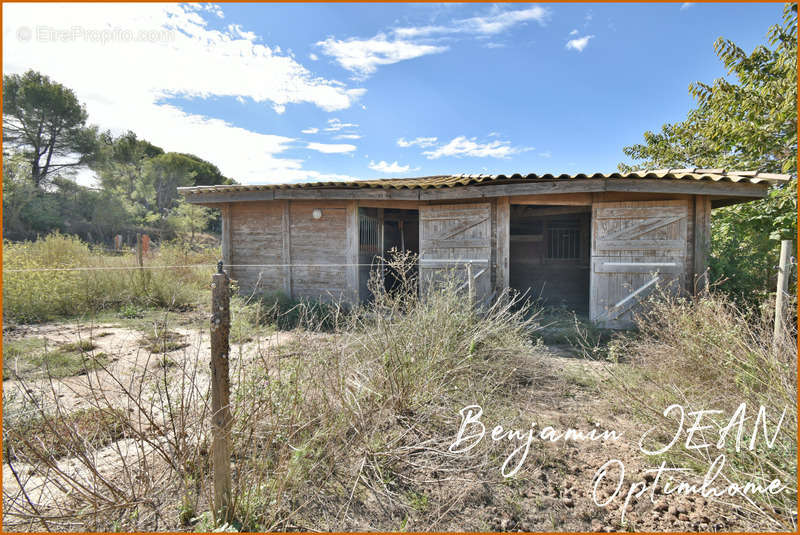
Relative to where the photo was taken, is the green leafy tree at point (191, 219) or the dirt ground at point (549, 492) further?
the green leafy tree at point (191, 219)

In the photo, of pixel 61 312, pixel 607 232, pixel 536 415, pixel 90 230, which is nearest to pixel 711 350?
pixel 536 415

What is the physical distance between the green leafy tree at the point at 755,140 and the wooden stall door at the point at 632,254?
25.8 inches

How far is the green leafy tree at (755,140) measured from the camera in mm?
5707

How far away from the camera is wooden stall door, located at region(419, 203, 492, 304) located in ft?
22.9

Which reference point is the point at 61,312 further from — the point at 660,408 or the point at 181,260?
the point at 660,408

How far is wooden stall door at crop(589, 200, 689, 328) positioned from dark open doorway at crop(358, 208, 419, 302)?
3.63 m

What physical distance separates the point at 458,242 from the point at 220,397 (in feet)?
19.2

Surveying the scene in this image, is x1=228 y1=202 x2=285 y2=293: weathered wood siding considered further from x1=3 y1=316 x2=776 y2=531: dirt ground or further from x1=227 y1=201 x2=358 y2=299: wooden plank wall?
x1=3 y1=316 x2=776 y2=531: dirt ground

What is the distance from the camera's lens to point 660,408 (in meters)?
2.83

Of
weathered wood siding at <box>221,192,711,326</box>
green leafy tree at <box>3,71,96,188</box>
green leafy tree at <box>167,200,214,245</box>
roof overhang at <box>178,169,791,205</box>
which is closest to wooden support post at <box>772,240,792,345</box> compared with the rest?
roof overhang at <box>178,169,791,205</box>

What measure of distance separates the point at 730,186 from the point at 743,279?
1.46 metres

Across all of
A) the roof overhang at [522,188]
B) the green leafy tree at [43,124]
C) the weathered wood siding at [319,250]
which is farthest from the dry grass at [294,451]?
the green leafy tree at [43,124]

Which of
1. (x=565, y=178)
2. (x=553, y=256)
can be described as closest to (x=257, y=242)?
(x=565, y=178)

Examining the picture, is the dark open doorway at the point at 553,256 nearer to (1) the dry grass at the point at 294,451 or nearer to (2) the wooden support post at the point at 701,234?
(2) the wooden support post at the point at 701,234
